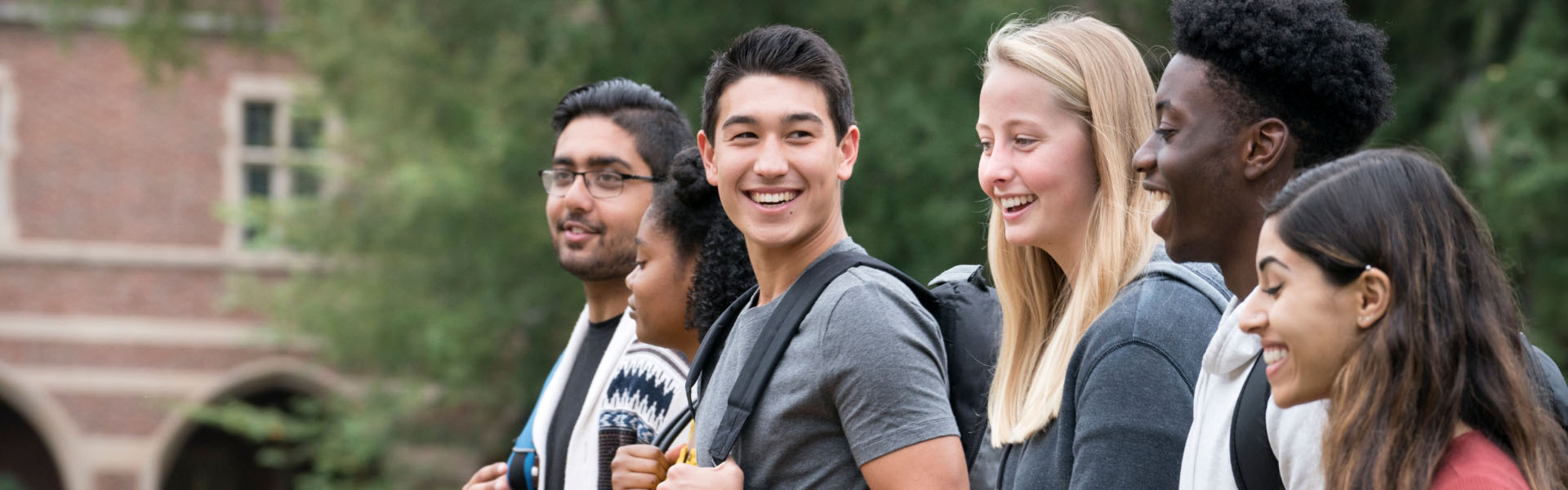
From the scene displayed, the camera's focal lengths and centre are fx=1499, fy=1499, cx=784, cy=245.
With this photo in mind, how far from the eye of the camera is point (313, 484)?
44.2ft

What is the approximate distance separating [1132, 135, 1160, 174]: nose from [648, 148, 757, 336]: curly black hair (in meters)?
1.09

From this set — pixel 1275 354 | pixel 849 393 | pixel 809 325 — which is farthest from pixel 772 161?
pixel 1275 354

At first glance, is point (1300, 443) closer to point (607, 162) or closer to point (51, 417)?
point (607, 162)

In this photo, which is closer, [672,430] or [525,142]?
[672,430]

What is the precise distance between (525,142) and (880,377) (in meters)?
8.78

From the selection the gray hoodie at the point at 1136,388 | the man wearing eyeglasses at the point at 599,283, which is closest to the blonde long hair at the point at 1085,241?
the gray hoodie at the point at 1136,388

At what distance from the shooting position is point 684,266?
124 inches

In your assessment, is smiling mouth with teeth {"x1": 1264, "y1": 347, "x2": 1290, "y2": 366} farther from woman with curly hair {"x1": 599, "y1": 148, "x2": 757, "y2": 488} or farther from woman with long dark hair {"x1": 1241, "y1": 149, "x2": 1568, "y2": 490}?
woman with curly hair {"x1": 599, "y1": 148, "x2": 757, "y2": 488}

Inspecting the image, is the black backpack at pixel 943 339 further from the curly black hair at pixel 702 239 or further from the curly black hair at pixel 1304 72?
the curly black hair at pixel 1304 72

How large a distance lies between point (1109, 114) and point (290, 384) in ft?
53.1

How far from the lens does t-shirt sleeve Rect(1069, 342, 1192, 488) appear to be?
6.62 feet

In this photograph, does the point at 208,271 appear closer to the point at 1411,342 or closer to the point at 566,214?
the point at 566,214

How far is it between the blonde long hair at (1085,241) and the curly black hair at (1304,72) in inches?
12.0

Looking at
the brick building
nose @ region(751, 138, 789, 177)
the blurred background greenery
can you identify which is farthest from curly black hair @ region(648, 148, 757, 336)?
the brick building
